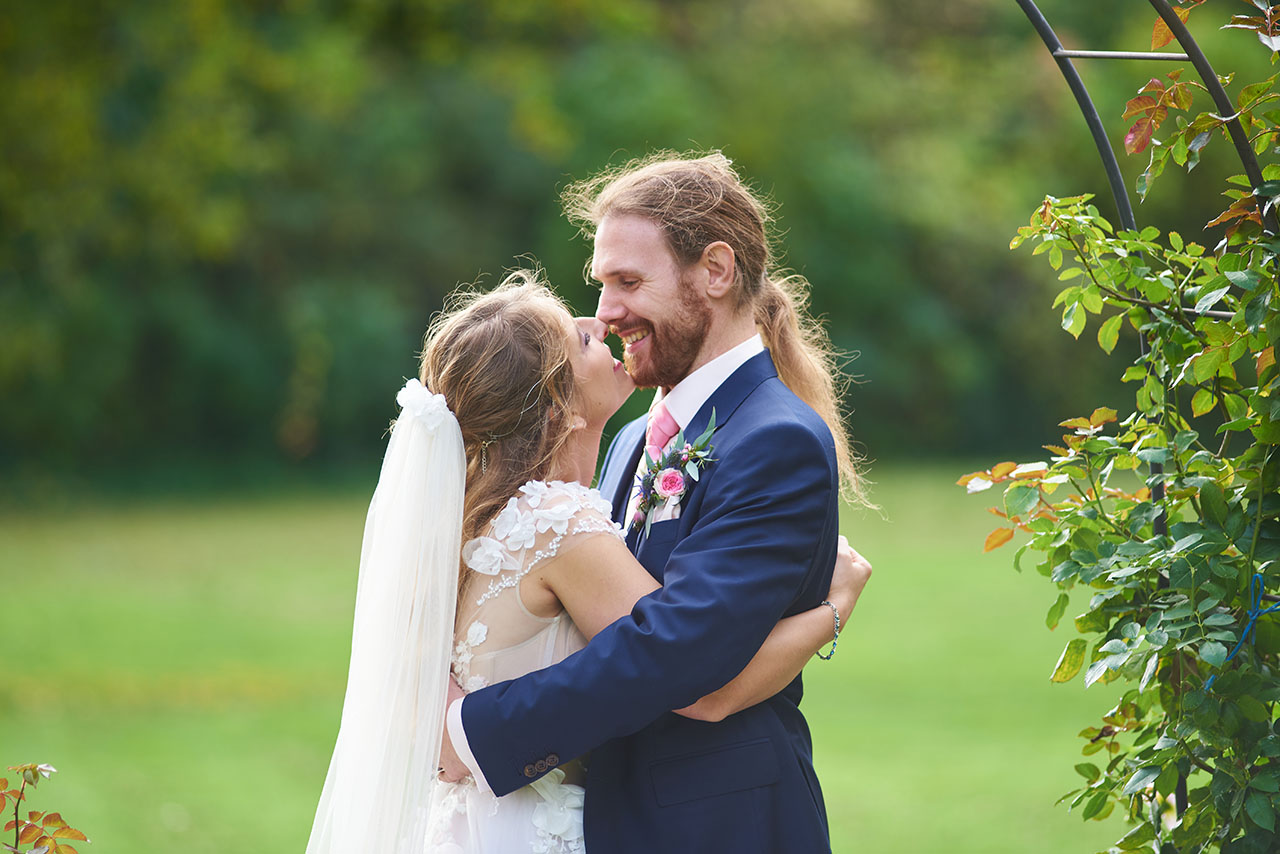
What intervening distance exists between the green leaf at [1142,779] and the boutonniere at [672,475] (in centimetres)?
111

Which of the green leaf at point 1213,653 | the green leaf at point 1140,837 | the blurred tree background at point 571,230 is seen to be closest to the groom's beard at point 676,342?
the green leaf at point 1213,653

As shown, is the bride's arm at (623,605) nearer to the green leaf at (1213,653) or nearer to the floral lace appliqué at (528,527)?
the floral lace appliqué at (528,527)

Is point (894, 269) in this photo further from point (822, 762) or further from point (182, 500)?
point (822, 762)

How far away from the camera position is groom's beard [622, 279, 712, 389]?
3.25m

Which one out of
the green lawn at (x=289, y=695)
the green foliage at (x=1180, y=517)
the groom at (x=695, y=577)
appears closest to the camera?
the green foliage at (x=1180, y=517)

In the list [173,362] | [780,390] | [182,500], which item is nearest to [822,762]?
[780,390]

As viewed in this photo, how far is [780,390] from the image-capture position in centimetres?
319

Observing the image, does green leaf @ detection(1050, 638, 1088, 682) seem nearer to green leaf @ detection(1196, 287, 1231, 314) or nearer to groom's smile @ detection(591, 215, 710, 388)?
green leaf @ detection(1196, 287, 1231, 314)

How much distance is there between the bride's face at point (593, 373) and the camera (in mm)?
3162

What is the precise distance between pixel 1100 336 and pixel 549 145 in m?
13.1

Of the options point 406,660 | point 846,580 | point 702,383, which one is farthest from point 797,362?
point 406,660

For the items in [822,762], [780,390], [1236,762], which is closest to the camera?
[1236,762]

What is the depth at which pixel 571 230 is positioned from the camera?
26.2 metres

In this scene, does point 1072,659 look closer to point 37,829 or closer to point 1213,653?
point 1213,653
